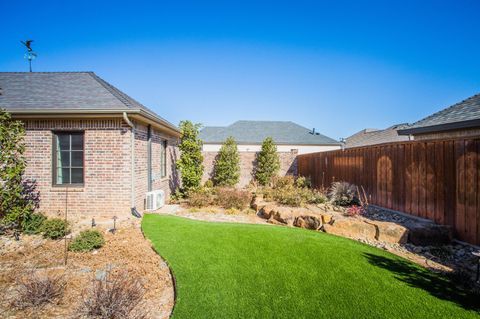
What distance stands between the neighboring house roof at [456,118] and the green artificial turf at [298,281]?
493 centimetres

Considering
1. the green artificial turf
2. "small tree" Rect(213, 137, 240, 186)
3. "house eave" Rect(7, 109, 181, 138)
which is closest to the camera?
the green artificial turf

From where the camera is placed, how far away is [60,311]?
2.96 meters

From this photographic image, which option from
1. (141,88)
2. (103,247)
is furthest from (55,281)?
(141,88)

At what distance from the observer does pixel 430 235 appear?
504cm

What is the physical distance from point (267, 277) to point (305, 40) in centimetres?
1146

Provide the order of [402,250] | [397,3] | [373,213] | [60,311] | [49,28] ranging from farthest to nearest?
[49,28] < [397,3] < [373,213] < [402,250] < [60,311]

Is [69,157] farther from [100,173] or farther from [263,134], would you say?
[263,134]

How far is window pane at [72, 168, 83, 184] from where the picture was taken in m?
7.27

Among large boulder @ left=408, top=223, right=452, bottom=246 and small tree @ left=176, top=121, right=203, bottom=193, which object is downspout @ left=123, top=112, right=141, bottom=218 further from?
large boulder @ left=408, top=223, right=452, bottom=246

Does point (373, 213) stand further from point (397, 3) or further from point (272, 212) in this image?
point (397, 3)

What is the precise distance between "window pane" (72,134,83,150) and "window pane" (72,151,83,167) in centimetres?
15

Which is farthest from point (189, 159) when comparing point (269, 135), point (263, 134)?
point (269, 135)

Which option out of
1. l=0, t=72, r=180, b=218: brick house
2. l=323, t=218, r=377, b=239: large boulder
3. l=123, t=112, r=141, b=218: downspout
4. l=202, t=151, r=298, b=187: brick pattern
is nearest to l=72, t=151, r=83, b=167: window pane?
l=0, t=72, r=180, b=218: brick house

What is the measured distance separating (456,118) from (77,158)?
1182cm
